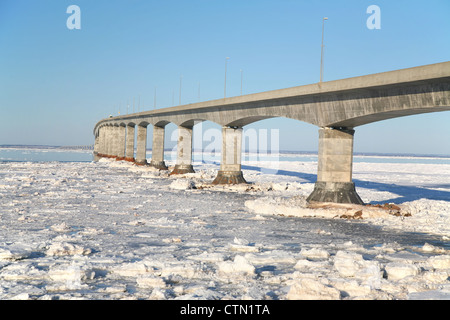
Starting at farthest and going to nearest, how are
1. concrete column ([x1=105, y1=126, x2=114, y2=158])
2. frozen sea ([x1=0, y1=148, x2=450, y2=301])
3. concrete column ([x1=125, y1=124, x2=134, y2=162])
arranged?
concrete column ([x1=105, y1=126, x2=114, y2=158]), concrete column ([x1=125, y1=124, x2=134, y2=162]), frozen sea ([x1=0, y1=148, x2=450, y2=301])

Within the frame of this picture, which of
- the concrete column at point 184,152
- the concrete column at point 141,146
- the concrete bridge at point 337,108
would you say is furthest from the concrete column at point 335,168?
the concrete column at point 141,146

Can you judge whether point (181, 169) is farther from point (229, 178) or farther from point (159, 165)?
point (229, 178)

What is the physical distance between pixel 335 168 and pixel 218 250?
1268 cm

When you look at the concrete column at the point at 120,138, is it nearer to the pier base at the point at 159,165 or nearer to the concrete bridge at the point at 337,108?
the pier base at the point at 159,165

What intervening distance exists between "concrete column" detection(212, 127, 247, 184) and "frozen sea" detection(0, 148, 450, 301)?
12.0 meters

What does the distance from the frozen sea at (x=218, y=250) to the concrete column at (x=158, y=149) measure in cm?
2930

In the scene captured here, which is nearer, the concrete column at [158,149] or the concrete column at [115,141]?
the concrete column at [158,149]

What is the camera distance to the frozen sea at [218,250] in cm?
747

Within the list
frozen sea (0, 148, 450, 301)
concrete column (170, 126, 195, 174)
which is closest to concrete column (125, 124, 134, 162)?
concrete column (170, 126, 195, 174)

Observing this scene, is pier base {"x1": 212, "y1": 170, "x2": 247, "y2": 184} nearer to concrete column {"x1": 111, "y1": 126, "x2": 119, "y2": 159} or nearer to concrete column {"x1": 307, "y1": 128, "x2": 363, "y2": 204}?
concrete column {"x1": 307, "y1": 128, "x2": 363, "y2": 204}

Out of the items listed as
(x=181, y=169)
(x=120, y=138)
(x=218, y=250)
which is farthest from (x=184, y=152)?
(x=120, y=138)

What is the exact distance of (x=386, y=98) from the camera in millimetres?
18547

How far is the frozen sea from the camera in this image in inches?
294
